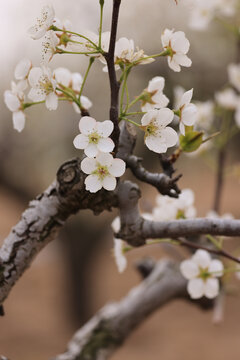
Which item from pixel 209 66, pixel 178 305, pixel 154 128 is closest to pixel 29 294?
pixel 178 305

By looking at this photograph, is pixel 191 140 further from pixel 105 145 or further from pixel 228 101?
pixel 228 101

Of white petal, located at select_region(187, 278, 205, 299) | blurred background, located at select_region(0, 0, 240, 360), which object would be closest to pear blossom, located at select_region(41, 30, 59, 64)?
white petal, located at select_region(187, 278, 205, 299)

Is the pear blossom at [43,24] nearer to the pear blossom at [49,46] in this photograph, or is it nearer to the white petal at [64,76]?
the pear blossom at [49,46]

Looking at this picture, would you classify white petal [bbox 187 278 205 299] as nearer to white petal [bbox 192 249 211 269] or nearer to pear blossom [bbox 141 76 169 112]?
white petal [bbox 192 249 211 269]

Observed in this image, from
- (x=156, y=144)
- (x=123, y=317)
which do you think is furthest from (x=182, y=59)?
(x=123, y=317)

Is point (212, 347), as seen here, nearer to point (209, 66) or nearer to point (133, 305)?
point (209, 66)
